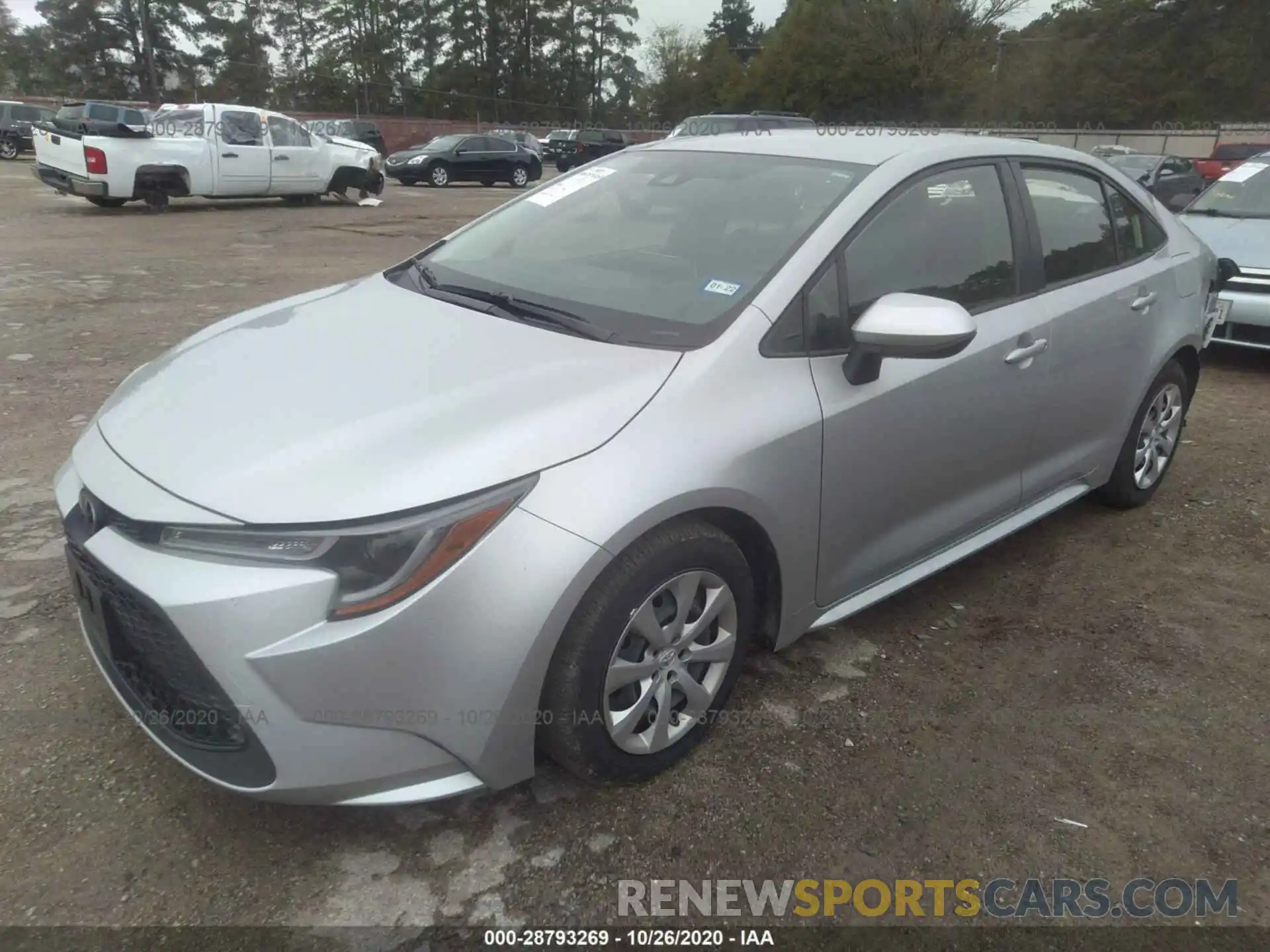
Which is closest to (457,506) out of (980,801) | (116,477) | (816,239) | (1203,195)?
(116,477)

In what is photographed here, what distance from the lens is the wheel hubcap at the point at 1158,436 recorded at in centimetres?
409

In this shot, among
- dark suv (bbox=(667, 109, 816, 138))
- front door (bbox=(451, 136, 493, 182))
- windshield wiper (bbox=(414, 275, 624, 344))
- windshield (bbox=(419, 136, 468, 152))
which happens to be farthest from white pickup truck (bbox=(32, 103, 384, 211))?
windshield wiper (bbox=(414, 275, 624, 344))

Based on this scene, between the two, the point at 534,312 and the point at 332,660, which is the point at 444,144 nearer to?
the point at 534,312

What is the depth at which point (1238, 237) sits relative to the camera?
6.82 metres

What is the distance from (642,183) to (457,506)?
5.65 feet

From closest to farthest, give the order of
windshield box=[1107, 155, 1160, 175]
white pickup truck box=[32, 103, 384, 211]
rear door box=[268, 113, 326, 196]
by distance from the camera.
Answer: white pickup truck box=[32, 103, 384, 211] < rear door box=[268, 113, 326, 196] < windshield box=[1107, 155, 1160, 175]

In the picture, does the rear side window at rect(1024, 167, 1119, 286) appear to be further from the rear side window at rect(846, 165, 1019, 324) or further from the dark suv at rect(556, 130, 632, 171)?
the dark suv at rect(556, 130, 632, 171)

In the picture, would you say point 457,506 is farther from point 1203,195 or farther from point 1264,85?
point 1264,85

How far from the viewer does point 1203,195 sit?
7.76 meters

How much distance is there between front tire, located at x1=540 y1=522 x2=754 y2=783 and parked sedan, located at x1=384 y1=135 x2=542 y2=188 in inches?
885

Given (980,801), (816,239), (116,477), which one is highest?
(816,239)

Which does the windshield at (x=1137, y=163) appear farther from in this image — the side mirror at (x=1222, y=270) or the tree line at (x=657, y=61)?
the tree line at (x=657, y=61)

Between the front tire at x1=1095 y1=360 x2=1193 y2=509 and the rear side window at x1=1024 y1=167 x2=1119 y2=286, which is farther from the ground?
the rear side window at x1=1024 y1=167 x2=1119 y2=286

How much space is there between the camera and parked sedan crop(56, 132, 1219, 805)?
192cm
